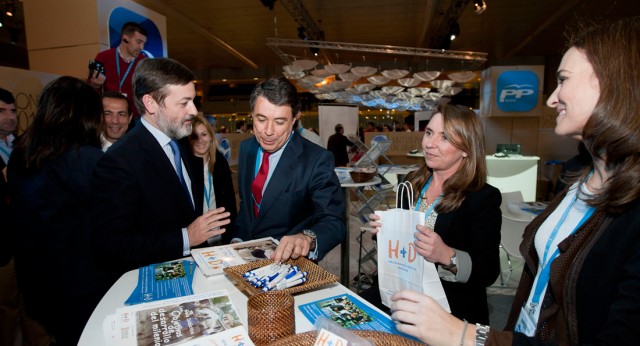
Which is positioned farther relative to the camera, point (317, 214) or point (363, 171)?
point (363, 171)

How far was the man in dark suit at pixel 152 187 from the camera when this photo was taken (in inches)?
54.0

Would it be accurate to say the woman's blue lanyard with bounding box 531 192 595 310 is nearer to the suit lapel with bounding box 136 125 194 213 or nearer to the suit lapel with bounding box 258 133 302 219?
the suit lapel with bounding box 258 133 302 219

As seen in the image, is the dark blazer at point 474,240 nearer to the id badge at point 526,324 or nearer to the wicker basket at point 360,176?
the id badge at point 526,324

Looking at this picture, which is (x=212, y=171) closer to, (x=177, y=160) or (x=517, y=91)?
(x=177, y=160)

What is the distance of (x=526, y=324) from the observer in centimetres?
110

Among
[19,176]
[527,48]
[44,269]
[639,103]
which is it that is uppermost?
[527,48]

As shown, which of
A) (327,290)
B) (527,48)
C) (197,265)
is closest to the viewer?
(327,290)

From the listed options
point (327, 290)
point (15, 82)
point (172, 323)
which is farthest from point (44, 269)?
point (15, 82)

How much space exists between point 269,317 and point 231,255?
666mm

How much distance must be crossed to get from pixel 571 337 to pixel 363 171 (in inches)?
113

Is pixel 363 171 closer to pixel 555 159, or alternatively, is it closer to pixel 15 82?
pixel 15 82

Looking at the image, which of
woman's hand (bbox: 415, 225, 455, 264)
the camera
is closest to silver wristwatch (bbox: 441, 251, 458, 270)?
woman's hand (bbox: 415, 225, 455, 264)

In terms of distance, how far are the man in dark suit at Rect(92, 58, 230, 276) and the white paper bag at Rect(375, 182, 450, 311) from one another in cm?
62

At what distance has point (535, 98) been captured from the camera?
7.66m
